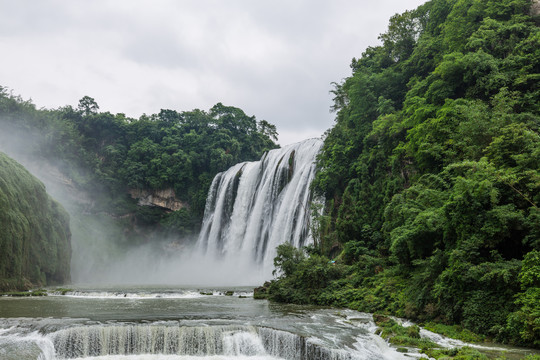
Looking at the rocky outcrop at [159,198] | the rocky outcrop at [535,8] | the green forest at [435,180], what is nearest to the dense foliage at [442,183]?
the green forest at [435,180]

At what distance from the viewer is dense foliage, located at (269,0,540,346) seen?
10.9 m

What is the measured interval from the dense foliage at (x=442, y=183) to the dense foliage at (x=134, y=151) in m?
25.9

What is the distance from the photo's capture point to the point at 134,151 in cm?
5038

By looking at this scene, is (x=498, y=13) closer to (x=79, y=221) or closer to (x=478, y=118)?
(x=478, y=118)

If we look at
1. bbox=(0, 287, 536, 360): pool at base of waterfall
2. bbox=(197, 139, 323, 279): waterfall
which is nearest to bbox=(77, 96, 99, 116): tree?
bbox=(197, 139, 323, 279): waterfall

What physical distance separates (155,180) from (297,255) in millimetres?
33311

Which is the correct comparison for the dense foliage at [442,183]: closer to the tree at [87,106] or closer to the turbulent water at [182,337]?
the turbulent water at [182,337]

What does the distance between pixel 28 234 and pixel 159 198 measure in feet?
88.0

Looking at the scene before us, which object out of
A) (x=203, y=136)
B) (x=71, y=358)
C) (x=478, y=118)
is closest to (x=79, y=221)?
(x=203, y=136)

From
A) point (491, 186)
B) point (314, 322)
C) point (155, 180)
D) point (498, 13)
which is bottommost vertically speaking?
point (314, 322)

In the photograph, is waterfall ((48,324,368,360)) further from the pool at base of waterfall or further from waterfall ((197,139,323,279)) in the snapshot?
waterfall ((197,139,323,279))

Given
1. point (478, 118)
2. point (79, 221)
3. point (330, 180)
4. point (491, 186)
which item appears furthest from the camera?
point (79, 221)

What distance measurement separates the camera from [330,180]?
2683cm

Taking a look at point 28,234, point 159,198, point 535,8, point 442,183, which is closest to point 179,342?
point 442,183
